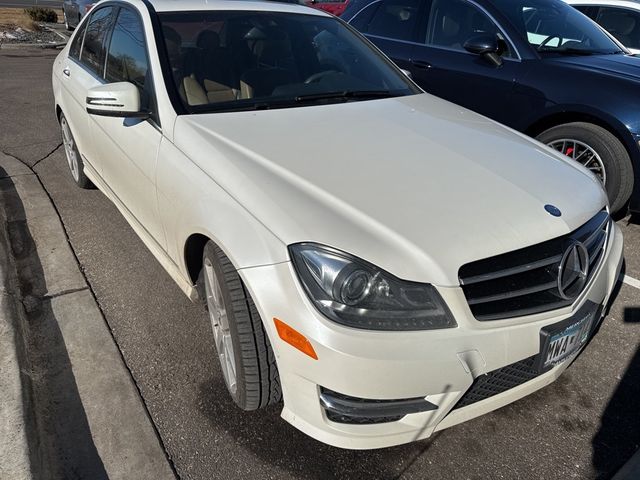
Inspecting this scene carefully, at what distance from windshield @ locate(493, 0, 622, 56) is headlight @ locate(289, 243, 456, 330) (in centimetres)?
361

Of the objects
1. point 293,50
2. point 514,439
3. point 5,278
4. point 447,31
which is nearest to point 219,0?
point 293,50

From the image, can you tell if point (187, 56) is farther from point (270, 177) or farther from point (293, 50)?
point (270, 177)

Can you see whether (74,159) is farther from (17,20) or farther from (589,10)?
(17,20)

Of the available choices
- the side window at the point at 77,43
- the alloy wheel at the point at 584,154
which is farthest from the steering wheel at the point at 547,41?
the side window at the point at 77,43

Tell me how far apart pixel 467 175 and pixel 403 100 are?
107 cm

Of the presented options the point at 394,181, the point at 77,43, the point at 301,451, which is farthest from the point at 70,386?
the point at 77,43

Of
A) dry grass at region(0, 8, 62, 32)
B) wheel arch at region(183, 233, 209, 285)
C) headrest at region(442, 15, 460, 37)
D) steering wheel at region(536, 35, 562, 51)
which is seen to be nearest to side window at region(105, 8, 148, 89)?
wheel arch at region(183, 233, 209, 285)

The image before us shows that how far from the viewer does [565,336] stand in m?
2.02

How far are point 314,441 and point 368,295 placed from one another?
0.82m

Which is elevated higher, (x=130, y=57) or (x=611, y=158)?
(x=130, y=57)

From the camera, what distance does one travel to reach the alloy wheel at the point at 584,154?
4.10m

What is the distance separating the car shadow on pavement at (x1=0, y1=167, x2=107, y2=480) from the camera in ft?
6.88

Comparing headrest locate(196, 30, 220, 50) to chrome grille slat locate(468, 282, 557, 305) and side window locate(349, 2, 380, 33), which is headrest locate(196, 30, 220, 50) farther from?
side window locate(349, 2, 380, 33)

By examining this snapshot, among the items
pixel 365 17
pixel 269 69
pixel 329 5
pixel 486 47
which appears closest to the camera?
pixel 269 69
